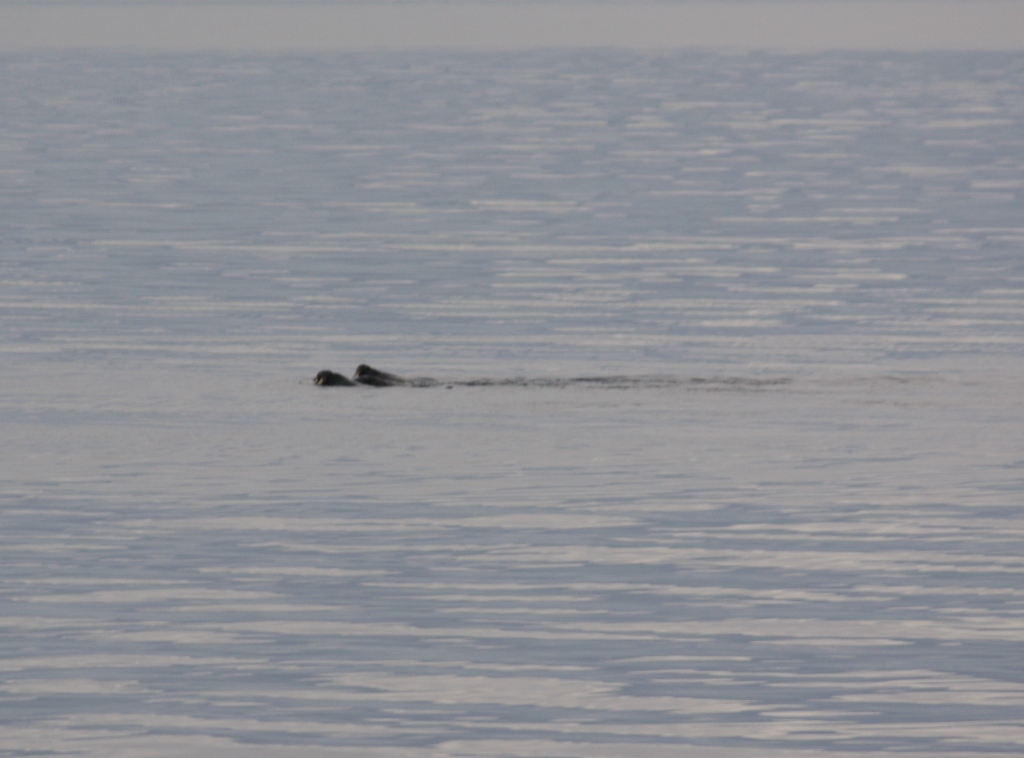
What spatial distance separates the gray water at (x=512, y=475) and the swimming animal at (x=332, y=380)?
0.09 meters

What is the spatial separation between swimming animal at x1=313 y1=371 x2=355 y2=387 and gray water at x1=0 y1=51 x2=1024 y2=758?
9 cm

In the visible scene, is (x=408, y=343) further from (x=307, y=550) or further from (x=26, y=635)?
(x=26, y=635)

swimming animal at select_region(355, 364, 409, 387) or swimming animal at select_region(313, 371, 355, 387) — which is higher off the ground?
swimming animal at select_region(355, 364, 409, 387)

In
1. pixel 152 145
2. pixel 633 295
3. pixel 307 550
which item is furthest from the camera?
pixel 152 145

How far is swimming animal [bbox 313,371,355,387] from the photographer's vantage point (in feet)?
74.1

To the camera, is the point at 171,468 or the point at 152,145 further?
the point at 152,145

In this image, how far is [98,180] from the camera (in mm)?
47438

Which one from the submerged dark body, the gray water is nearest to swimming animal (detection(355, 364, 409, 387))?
the submerged dark body

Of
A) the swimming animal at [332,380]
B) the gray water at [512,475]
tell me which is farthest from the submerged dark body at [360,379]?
the gray water at [512,475]

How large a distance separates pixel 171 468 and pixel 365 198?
84.9 feet

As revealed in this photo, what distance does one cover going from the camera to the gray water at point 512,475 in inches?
515

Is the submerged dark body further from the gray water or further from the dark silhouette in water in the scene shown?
the gray water

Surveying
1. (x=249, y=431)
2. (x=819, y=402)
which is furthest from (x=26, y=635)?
(x=819, y=402)

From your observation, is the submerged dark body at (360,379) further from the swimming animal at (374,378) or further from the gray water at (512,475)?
the gray water at (512,475)
